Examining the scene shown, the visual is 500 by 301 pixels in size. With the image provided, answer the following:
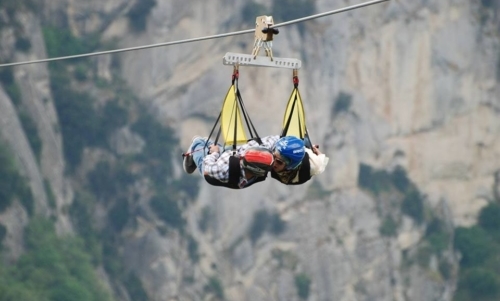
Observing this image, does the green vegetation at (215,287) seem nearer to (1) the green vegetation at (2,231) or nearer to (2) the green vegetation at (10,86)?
(1) the green vegetation at (2,231)

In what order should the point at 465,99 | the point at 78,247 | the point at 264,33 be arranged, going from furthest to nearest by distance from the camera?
1. the point at 465,99
2. the point at 78,247
3. the point at 264,33

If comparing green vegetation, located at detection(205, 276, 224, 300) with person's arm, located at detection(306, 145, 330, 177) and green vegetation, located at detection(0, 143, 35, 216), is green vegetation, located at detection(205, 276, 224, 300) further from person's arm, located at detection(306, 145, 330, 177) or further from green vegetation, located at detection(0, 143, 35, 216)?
person's arm, located at detection(306, 145, 330, 177)

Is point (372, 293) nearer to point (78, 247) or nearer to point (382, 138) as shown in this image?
point (382, 138)

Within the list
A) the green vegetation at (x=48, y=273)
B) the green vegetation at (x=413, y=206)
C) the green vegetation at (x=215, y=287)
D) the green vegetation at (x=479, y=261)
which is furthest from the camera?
the green vegetation at (x=479, y=261)

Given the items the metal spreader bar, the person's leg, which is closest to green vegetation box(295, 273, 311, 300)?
the person's leg

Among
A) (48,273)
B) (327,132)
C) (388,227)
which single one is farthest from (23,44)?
(388,227)

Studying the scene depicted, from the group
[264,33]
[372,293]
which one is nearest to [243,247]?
[372,293]

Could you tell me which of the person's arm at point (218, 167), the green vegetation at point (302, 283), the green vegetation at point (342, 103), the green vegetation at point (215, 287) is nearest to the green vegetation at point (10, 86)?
the green vegetation at point (215, 287)
